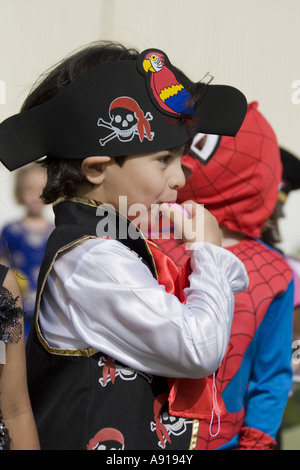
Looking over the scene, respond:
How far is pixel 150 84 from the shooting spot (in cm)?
161

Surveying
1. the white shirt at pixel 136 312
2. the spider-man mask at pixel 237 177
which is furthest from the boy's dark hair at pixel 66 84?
the spider-man mask at pixel 237 177

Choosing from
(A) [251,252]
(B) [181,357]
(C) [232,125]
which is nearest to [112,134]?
(C) [232,125]

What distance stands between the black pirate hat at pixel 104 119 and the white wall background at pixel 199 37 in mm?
1343

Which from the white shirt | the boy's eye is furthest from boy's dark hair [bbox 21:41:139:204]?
the white shirt

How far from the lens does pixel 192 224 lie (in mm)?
1652

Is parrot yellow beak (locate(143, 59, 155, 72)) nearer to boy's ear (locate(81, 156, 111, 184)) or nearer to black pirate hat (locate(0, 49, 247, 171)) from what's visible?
black pirate hat (locate(0, 49, 247, 171))

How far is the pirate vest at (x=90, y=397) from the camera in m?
1.50

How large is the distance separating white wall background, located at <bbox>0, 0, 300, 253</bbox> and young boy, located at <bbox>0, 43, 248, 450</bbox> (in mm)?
1352

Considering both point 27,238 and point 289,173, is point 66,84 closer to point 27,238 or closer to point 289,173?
point 27,238

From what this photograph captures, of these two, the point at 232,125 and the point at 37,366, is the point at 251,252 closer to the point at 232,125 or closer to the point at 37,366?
the point at 232,125

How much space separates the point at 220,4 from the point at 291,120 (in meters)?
1.05

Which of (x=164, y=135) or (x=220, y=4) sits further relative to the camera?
(x=220, y=4)

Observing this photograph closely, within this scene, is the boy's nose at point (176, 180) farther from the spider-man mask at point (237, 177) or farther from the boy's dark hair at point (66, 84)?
the spider-man mask at point (237, 177)

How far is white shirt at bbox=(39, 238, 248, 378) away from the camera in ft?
4.69
